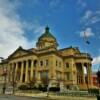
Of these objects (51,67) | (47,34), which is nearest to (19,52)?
(47,34)

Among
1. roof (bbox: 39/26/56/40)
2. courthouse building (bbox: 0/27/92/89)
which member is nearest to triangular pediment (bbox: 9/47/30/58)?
courthouse building (bbox: 0/27/92/89)

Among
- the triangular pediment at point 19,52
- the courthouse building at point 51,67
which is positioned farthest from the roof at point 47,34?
the triangular pediment at point 19,52

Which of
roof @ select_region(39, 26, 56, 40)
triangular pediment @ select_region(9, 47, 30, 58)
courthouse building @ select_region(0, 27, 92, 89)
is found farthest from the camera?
roof @ select_region(39, 26, 56, 40)

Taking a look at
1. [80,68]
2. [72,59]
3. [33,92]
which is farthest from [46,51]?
[33,92]

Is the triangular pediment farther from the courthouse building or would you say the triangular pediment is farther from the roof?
the roof

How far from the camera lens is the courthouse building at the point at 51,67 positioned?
68625 millimetres

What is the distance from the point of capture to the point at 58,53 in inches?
2886

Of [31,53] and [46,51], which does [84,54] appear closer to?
[46,51]

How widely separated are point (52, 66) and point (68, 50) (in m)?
11.4

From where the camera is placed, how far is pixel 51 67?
6781cm

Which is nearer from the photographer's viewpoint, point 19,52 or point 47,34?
point 19,52

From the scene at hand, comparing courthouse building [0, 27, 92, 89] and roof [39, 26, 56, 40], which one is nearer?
courthouse building [0, 27, 92, 89]

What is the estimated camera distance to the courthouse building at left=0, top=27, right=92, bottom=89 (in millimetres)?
68625

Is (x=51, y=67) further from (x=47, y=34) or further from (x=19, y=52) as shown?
(x=47, y=34)
